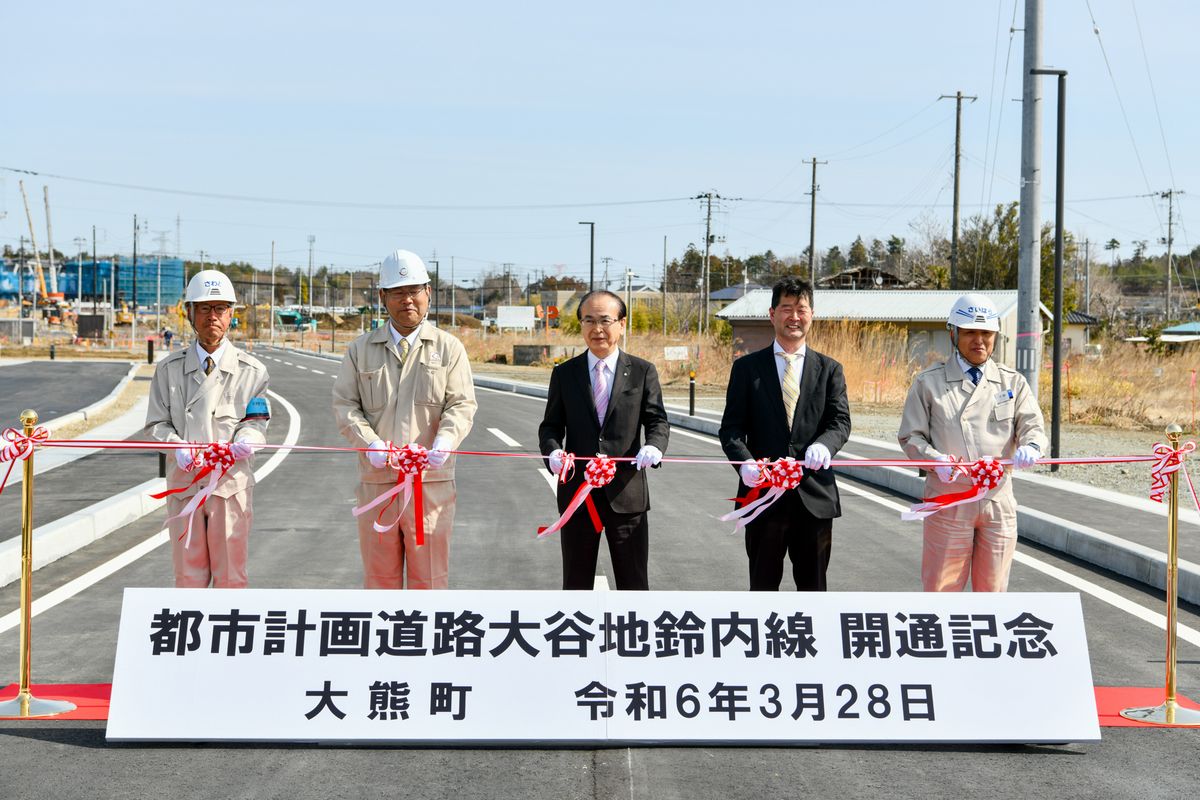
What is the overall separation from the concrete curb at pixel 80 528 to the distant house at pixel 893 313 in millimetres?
31246

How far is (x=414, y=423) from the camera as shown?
5.75 m

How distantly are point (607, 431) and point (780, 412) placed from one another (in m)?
0.87

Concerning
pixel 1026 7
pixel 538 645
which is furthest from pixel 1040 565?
pixel 1026 7

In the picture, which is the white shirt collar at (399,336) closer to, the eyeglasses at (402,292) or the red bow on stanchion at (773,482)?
the eyeglasses at (402,292)

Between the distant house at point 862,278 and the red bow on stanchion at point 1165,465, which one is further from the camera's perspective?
the distant house at point 862,278

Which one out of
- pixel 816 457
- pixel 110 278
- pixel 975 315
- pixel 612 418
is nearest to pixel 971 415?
pixel 975 315

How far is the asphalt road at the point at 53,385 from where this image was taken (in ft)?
83.6

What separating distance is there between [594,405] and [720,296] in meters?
89.5

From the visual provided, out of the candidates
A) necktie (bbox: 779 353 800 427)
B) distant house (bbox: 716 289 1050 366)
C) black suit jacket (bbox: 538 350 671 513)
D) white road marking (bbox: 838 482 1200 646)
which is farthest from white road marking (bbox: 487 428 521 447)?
distant house (bbox: 716 289 1050 366)

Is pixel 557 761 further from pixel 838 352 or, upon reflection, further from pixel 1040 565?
pixel 838 352

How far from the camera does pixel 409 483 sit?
18.2 feet

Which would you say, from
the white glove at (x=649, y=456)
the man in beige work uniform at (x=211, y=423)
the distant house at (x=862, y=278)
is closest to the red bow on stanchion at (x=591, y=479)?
the white glove at (x=649, y=456)

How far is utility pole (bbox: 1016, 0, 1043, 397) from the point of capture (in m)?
15.4

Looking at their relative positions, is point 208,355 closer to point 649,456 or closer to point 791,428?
point 649,456
